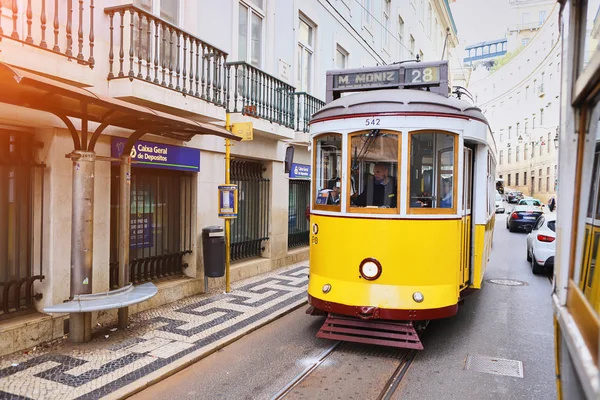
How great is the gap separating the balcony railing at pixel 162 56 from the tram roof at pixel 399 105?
2.95 metres

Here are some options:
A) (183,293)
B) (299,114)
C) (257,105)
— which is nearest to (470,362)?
(183,293)

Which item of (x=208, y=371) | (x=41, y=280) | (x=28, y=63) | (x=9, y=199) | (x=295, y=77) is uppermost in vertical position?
(x=295, y=77)

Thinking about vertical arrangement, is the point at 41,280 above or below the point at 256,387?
above

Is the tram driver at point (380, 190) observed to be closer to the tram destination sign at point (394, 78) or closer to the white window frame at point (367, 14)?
the tram destination sign at point (394, 78)

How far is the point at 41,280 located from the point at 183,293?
265cm

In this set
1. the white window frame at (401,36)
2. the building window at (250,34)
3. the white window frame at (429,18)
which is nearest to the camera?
the building window at (250,34)

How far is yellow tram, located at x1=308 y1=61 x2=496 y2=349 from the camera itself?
5645 millimetres

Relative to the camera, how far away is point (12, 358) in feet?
17.6

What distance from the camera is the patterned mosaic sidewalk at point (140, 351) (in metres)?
4.67

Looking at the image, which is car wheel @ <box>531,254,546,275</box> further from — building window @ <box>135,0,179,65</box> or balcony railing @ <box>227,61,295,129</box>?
building window @ <box>135,0,179,65</box>

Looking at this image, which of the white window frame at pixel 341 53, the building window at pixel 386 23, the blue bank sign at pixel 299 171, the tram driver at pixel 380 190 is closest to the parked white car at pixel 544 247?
the blue bank sign at pixel 299 171

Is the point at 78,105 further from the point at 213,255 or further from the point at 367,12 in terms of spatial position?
the point at 367,12

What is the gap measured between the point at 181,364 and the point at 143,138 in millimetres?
3703

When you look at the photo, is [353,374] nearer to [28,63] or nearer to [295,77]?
[28,63]
